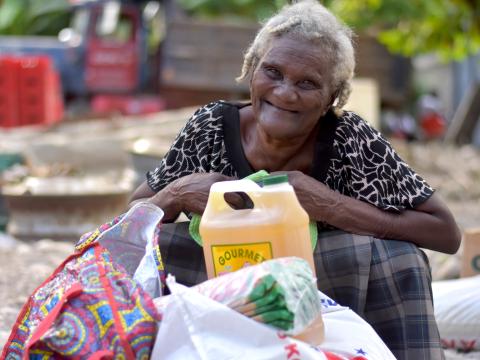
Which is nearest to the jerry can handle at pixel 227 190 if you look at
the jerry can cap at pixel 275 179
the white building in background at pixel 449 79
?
the jerry can cap at pixel 275 179

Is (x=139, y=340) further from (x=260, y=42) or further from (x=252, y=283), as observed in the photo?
(x=260, y=42)

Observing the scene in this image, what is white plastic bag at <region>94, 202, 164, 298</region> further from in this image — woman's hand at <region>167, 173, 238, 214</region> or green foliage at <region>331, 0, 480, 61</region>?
green foliage at <region>331, 0, 480, 61</region>

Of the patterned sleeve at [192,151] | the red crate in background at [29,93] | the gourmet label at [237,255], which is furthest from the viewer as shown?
the red crate in background at [29,93]

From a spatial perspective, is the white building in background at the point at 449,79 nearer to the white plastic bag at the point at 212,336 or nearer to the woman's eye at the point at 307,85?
the woman's eye at the point at 307,85

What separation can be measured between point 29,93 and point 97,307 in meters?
12.9

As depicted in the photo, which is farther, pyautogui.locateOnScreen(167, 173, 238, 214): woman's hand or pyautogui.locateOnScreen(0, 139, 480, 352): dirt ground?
pyautogui.locateOnScreen(0, 139, 480, 352): dirt ground

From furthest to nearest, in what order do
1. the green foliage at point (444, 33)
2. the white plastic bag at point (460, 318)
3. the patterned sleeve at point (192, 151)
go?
the green foliage at point (444, 33), the white plastic bag at point (460, 318), the patterned sleeve at point (192, 151)

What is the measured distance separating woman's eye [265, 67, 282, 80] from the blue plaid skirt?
16.8 inches

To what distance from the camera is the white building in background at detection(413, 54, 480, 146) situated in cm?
2091

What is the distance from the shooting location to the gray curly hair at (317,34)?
8.30 feet

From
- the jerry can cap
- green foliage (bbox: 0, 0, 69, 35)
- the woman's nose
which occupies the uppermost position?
the woman's nose

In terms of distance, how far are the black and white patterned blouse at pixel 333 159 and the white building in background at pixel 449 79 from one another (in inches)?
688

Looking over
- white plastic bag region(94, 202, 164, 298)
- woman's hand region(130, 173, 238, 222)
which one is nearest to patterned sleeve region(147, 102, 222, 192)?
woman's hand region(130, 173, 238, 222)

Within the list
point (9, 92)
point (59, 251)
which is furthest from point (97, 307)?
point (9, 92)
